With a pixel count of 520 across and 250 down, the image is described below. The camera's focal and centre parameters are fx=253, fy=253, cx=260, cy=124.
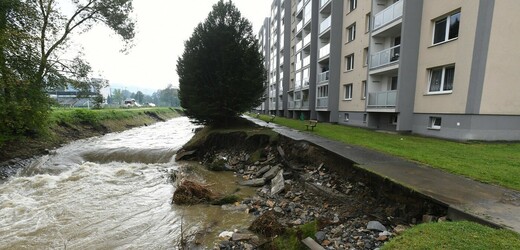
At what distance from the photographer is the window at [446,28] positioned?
529 inches

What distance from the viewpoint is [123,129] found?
30.5m

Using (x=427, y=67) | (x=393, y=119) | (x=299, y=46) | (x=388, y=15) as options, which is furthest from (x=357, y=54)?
(x=299, y=46)

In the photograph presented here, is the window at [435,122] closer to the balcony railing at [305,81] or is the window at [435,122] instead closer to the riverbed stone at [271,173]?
the riverbed stone at [271,173]

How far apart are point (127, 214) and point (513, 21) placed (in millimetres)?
18629

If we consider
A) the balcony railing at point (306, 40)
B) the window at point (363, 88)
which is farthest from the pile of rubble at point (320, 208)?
the balcony railing at point (306, 40)

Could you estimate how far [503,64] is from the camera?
12.4 meters

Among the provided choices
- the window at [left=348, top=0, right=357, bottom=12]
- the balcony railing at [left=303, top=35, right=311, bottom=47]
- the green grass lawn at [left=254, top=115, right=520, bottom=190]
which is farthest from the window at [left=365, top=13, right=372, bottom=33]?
the green grass lawn at [left=254, top=115, right=520, bottom=190]

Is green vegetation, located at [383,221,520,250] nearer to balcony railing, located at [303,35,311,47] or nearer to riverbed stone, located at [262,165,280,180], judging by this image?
riverbed stone, located at [262,165,280,180]

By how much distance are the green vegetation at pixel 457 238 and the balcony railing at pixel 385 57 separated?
14.8m

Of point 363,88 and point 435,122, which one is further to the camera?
point 363,88

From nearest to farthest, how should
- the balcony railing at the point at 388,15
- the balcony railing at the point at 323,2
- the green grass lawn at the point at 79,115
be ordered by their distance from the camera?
the balcony railing at the point at 388,15 < the green grass lawn at the point at 79,115 < the balcony railing at the point at 323,2

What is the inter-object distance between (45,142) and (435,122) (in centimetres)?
2448

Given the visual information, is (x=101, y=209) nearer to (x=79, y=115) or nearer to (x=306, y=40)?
(x=79, y=115)

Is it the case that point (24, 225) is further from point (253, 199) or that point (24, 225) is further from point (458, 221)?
point (458, 221)
